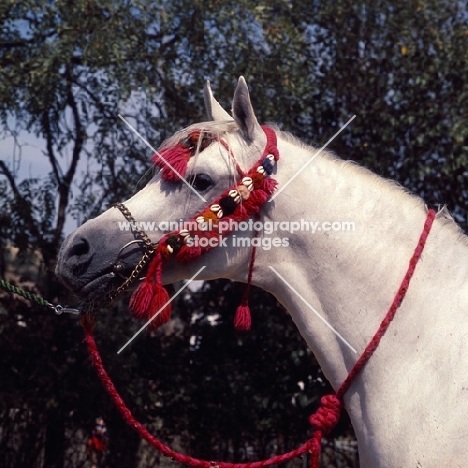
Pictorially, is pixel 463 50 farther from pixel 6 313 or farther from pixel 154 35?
pixel 6 313

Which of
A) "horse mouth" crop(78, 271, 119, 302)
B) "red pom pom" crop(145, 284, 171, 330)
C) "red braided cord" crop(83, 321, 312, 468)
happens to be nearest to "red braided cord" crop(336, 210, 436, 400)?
"red braided cord" crop(83, 321, 312, 468)

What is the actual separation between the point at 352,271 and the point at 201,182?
723mm

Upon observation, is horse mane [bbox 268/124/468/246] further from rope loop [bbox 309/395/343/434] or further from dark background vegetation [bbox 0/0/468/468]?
dark background vegetation [bbox 0/0/468/468]

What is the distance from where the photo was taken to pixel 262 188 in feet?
8.92

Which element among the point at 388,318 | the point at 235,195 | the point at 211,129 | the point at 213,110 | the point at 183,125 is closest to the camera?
the point at 388,318

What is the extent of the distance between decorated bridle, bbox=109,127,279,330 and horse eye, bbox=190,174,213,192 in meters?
0.06

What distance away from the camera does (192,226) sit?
2.73 metres

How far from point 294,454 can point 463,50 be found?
480cm

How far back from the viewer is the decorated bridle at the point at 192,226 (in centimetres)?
272

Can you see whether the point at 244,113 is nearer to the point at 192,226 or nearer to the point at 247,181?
the point at 247,181

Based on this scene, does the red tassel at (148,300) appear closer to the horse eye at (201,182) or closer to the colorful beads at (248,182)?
the horse eye at (201,182)

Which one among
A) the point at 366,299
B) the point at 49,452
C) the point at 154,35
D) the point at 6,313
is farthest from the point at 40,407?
the point at 366,299

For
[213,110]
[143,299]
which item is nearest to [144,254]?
[143,299]

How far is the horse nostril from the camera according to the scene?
275 centimetres
